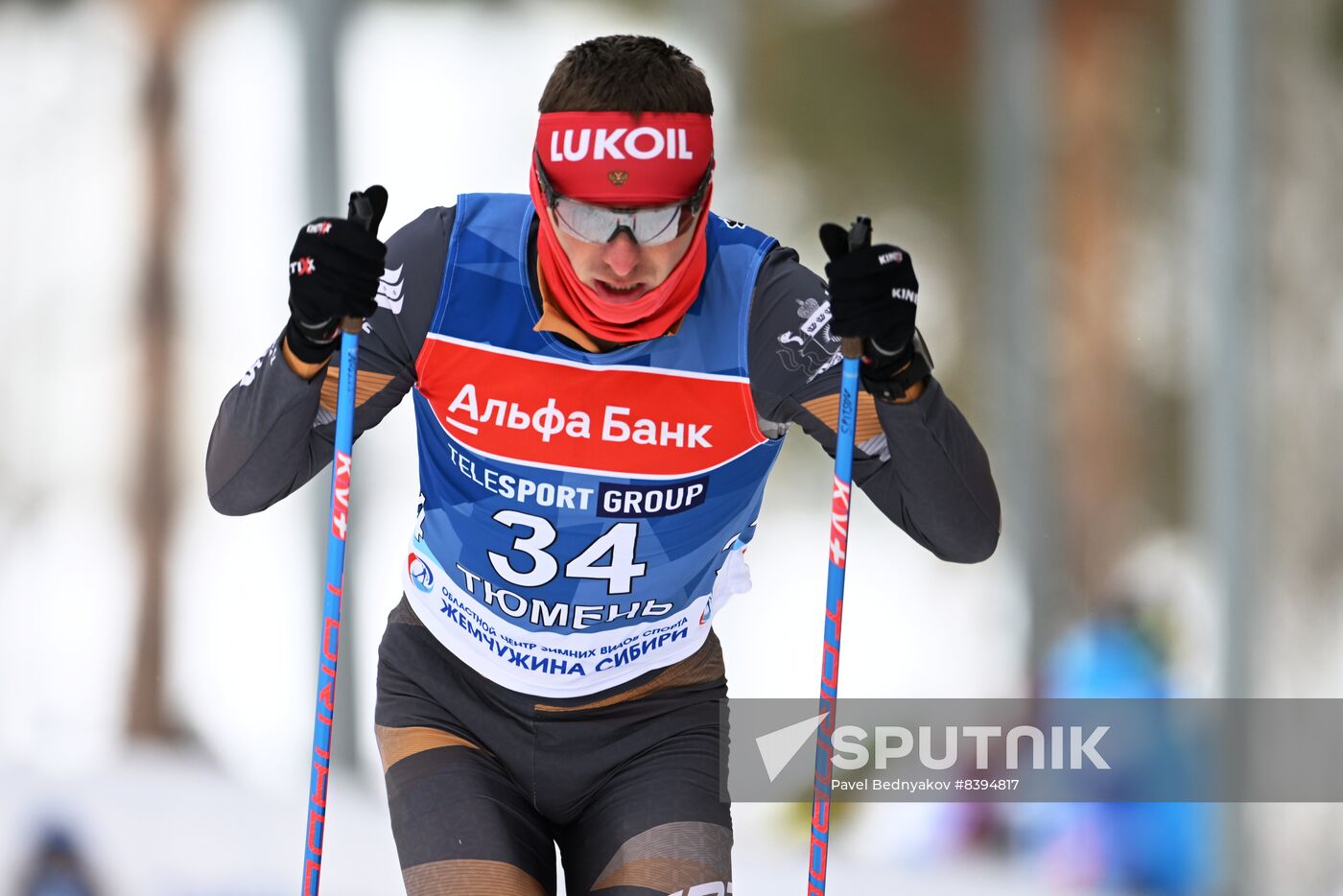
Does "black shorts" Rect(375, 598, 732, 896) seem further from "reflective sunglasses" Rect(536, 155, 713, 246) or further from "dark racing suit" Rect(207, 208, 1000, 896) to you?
"reflective sunglasses" Rect(536, 155, 713, 246)

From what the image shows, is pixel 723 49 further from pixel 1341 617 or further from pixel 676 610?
pixel 676 610

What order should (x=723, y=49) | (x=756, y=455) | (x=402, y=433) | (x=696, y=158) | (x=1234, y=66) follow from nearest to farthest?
(x=696, y=158), (x=756, y=455), (x=1234, y=66), (x=402, y=433), (x=723, y=49)

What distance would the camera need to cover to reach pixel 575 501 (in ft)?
6.22

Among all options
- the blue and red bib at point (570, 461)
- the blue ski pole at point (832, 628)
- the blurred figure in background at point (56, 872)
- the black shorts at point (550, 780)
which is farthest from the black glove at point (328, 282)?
the blurred figure in background at point (56, 872)

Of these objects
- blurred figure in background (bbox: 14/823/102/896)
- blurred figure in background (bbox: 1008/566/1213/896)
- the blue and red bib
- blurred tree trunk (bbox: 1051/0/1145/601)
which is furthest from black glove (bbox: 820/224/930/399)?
blurred tree trunk (bbox: 1051/0/1145/601)

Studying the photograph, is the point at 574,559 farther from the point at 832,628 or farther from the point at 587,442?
the point at 832,628

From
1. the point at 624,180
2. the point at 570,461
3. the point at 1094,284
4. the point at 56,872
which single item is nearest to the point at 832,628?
the point at 570,461

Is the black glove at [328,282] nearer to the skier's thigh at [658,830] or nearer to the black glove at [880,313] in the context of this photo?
the black glove at [880,313]

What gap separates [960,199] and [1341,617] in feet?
8.85

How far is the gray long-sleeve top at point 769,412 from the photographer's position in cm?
176

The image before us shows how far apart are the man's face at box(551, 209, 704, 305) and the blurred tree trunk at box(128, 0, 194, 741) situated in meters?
4.10

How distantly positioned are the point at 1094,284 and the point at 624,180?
432cm

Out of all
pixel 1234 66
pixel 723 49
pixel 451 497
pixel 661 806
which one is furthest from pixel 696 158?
pixel 723 49

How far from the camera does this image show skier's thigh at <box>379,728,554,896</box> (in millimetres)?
1777
